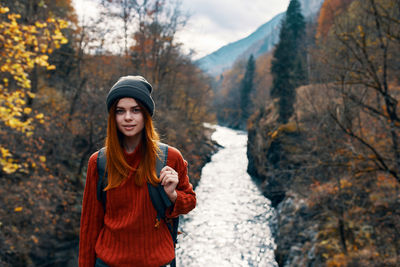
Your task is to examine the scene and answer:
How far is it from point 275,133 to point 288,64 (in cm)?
926

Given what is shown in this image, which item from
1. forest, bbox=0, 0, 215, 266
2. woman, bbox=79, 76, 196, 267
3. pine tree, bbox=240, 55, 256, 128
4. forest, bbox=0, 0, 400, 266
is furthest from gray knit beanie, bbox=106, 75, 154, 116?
pine tree, bbox=240, 55, 256, 128

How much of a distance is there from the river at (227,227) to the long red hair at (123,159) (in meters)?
9.27

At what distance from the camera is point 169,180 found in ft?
5.11

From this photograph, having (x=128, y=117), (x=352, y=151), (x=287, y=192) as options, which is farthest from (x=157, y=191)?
(x=287, y=192)

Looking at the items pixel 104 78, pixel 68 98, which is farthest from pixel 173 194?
pixel 68 98

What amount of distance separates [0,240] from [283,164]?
14520 mm

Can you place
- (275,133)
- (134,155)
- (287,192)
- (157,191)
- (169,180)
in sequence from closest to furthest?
(169,180)
(157,191)
(134,155)
(287,192)
(275,133)

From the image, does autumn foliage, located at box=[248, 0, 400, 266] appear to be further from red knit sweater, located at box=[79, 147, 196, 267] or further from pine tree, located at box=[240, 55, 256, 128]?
pine tree, located at box=[240, 55, 256, 128]

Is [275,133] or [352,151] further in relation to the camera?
[275,133]

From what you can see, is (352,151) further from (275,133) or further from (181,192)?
(275,133)

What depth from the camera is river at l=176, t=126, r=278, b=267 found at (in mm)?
9984

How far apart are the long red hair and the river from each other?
927cm

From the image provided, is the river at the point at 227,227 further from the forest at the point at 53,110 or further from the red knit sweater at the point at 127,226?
the red knit sweater at the point at 127,226

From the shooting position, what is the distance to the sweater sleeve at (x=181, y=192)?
5.48 ft
